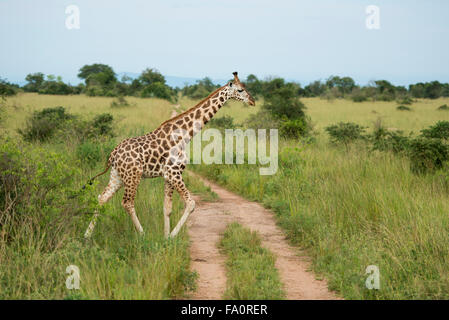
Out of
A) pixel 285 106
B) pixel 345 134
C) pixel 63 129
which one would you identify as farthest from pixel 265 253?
pixel 285 106

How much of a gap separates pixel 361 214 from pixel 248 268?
7.49 feet

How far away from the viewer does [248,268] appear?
5.23 metres

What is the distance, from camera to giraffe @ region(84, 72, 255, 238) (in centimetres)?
612

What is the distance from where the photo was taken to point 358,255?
5.39 meters

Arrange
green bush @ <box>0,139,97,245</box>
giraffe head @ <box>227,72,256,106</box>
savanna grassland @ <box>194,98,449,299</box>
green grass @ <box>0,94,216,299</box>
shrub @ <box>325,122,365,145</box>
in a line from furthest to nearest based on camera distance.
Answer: shrub @ <box>325,122,365,145</box>, giraffe head @ <box>227,72,256,106</box>, green bush @ <box>0,139,97,245</box>, savanna grassland @ <box>194,98,449,299</box>, green grass @ <box>0,94,216,299</box>

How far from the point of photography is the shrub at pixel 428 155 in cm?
912

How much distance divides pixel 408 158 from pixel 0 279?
26.9ft

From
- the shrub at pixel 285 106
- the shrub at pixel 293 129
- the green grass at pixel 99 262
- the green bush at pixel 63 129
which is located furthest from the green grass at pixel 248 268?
the shrub at pixel 285 106

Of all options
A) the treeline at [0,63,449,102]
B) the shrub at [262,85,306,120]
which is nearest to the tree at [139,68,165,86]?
the treeline at [0,63,449,102]

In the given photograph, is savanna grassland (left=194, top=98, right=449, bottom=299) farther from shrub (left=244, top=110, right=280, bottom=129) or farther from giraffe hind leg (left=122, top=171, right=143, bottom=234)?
shrub (left=244, top=110, right=280, bottom=129)

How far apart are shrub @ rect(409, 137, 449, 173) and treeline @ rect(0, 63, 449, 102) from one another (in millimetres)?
31707

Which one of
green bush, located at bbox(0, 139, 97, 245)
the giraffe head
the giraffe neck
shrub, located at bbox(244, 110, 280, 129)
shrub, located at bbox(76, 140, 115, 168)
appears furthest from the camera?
shrub, located at bbox(244, 110, 280, 129)

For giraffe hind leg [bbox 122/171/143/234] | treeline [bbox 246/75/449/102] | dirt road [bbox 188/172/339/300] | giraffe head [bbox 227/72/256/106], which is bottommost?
dirt road [bbox 188/172/339/300]
